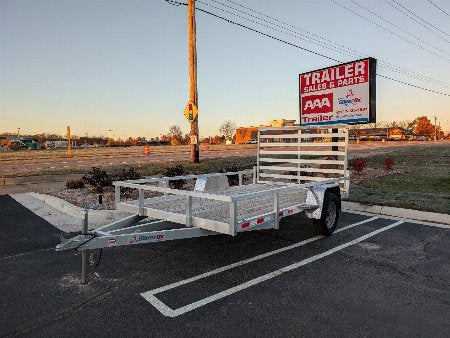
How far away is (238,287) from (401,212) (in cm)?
590

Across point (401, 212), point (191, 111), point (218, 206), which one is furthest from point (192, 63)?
point (218, 206)

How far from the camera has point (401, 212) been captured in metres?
8.52

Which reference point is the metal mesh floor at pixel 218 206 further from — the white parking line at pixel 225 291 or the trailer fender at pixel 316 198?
the white parking line at pixel 225 291

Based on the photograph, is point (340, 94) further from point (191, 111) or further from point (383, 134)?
point (383, 134)

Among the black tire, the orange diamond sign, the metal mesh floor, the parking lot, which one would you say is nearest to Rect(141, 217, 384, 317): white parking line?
the parking lot

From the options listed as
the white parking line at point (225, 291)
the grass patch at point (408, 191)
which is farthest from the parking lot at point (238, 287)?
the grass patch at point (408, 191)

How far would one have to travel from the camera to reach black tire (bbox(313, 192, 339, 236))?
625 cm

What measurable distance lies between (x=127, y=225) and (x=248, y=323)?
101 inches

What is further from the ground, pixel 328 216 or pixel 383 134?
pixel 383 134

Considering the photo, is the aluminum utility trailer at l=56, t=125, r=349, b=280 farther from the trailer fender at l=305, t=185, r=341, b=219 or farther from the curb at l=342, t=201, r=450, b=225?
the curb at l=342, t=201, r=450, b=225

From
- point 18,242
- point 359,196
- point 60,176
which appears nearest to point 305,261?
point 18,242

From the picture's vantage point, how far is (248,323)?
3.53m

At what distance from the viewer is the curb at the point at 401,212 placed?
7891 mm

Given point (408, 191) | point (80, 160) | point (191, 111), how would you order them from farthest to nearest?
point (80, 160) < point (191, 111) < point (408, 191)
